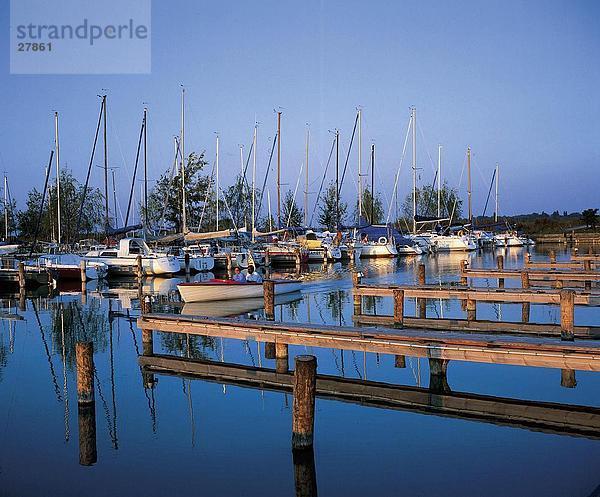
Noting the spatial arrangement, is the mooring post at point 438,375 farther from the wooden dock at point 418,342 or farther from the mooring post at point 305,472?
the mooring post at point 305,472

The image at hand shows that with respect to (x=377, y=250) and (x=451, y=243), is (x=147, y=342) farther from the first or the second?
(x=451, y=243)

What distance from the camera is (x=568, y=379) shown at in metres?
14.5

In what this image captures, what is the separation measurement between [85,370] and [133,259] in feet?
116

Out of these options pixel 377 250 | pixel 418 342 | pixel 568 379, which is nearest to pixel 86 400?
pixel 418 342

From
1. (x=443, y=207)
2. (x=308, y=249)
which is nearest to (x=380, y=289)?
(x=308, y=249)

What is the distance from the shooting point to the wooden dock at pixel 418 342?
1141 centimetres

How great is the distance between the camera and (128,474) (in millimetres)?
9914

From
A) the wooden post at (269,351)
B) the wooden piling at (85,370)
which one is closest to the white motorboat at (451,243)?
the wooden post at (269,351)

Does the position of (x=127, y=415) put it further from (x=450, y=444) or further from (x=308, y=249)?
(x=308, y=249)

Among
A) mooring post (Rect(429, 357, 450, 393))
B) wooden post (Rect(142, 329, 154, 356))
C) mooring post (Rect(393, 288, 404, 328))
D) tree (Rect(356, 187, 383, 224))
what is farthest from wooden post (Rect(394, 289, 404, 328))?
tree (Rect(356, 187, 383, 224))

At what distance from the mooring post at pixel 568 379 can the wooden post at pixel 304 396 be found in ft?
22.0

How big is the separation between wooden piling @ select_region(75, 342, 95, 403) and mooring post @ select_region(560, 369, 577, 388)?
936 centimetres

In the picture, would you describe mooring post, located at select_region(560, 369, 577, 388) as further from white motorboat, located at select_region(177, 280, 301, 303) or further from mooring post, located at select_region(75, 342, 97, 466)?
white motorboat, located at select_region(177, 280, 301, 303)

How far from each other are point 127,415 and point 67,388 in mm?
2855
